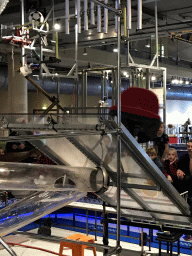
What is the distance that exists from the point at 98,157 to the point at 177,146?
21.2ft

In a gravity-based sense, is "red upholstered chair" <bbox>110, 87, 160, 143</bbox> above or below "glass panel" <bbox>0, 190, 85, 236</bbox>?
above

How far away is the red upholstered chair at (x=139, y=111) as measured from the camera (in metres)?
2.18

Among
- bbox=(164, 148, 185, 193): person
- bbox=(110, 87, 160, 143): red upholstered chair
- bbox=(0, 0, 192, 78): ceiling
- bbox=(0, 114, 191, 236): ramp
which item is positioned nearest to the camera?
bbox=(0, 114, 191, 236): ramp

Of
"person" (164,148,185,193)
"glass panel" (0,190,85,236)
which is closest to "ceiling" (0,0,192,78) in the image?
"person" (164,148,185,193)

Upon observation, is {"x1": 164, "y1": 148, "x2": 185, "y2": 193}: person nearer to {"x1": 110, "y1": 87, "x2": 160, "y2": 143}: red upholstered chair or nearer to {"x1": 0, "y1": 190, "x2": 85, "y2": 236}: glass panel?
{"x1": 110, "y1": 87, "x2": 160, "y2": 143}: red upholstered chair

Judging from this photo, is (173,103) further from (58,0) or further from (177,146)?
(58,0)

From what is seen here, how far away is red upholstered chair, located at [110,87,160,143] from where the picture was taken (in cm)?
218

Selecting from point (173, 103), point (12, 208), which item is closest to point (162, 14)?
point (12, 208)

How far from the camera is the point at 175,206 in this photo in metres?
2.51

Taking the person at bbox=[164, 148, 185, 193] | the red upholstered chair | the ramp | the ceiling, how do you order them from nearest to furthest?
the ramp
the red upholstered chair
the person at bbox=[164, 148, 185, 193]
the ceiling

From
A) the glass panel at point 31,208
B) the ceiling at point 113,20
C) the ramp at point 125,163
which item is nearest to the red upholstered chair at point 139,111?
the ramp at point 125,163

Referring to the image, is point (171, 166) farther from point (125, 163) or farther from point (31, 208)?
point (31, 208)

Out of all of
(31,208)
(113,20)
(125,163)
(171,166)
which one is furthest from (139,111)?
(113,20)

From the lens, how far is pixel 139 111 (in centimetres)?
216
